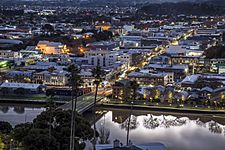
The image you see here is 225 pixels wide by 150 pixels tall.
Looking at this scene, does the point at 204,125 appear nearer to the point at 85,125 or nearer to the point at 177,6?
the point at 85,125

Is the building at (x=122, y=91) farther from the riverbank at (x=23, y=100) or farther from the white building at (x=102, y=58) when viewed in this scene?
the white building at (x=102, y=58)

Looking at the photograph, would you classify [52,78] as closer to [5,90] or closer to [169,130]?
[5,90]

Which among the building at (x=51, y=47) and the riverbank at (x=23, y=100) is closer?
the riverbank at (x=23, y=100)

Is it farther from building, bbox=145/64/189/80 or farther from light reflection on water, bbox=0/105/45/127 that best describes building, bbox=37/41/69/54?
light reflection on water, bbox=0/105/45/127

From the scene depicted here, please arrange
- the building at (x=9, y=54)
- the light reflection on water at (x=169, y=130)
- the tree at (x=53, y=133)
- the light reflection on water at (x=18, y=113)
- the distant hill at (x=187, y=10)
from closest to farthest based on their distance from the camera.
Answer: the tree at (x=53, y=133)
the light reflection on water at (x=169, y=130)
the light reflection on water at (x=18, y=113)
the building at (x=9, y=54)
the distant hill at (x=187, y=10)

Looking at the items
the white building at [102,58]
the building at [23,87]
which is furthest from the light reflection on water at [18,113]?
the white building at [102,58]

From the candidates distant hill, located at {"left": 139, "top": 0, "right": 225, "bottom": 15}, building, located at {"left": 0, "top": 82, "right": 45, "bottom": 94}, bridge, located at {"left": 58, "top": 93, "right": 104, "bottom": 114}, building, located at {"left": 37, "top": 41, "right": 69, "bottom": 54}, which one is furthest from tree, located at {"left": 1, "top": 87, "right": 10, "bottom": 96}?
distant hill, located at {"left": 139, "top": 0, "right": 225, "bottom": 15}
